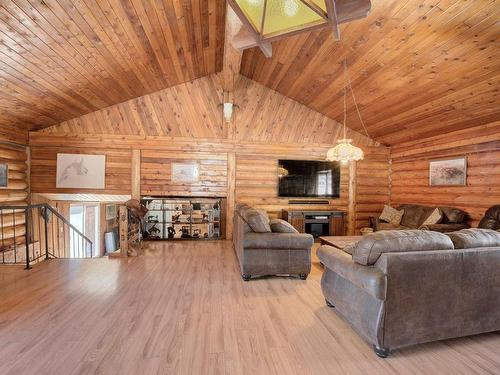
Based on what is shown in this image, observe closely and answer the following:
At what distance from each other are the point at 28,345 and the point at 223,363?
155 centimetres

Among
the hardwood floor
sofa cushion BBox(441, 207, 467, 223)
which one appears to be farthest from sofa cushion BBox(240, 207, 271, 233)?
sofa cushion BBox(441, 207, 467, 223)

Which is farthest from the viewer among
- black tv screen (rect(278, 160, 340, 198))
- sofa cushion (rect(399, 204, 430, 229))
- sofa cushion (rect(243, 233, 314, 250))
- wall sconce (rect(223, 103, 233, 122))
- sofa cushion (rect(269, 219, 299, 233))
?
black tv screen (rect(278, 160, 340, 198))

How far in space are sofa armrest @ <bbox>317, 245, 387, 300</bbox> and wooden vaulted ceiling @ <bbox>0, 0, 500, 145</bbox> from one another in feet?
9.20

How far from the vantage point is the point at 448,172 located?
5.09 m

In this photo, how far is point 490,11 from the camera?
2482 mm

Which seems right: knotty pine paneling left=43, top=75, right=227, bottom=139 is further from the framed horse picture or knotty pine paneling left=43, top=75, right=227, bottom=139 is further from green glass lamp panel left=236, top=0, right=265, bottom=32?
green glass lamp panel left=236, top=0, right=265, bottom=32

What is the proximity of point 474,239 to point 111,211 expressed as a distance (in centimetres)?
836

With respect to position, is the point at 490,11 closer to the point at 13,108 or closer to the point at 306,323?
the point at 306,323

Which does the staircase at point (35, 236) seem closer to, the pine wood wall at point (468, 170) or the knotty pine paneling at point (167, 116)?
the knotty pine paneling at point (167, 116)

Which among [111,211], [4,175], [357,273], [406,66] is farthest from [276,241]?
[111,211]

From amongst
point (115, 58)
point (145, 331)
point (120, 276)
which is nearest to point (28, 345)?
point (145, 331)

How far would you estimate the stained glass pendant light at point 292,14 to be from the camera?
57.0 inches

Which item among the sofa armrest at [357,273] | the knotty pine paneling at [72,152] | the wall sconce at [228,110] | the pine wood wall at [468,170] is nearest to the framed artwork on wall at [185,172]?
the knotty pine paneling at [72,152]

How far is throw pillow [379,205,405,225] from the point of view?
568 cm
